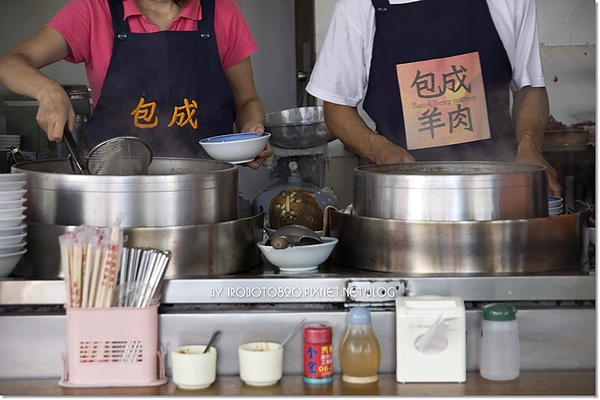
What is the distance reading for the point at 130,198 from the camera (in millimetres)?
1774

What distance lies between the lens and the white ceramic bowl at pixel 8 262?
5.74 ft

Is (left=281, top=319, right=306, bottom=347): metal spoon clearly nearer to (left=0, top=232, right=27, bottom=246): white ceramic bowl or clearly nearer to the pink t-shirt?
(left=0, top=232, right=27, bottom=246): white ceramic bowl

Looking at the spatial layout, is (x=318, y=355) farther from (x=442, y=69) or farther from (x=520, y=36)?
(x=520, y=36)

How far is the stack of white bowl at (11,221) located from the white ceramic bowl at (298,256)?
1.63ft

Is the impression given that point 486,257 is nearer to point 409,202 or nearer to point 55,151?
point 409,202

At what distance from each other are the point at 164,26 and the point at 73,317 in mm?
1401

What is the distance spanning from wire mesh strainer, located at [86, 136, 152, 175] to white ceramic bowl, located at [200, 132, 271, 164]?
21 centimetres

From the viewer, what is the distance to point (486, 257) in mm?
1772

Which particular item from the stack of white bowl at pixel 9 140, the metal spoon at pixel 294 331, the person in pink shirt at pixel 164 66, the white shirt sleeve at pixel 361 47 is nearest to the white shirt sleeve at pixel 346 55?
the white shirt sleeve at pixel 361 47

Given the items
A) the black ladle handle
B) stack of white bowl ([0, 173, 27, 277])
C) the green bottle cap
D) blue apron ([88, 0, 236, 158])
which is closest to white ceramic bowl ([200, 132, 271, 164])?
the black ladle handle

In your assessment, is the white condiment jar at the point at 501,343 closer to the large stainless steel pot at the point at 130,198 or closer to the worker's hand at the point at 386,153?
the large stainless steel pot at the point at 130,198

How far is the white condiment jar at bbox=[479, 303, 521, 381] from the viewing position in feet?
5.35

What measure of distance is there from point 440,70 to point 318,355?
4.36 feet

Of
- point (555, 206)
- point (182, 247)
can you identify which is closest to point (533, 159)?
point (555, 206)
